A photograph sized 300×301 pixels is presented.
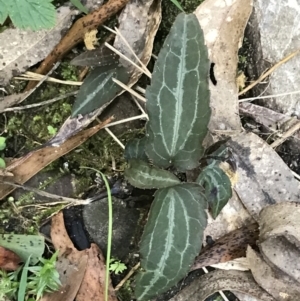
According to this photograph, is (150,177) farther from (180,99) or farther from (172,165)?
(180,99)

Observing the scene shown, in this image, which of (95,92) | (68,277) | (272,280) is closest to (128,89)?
(95,92)

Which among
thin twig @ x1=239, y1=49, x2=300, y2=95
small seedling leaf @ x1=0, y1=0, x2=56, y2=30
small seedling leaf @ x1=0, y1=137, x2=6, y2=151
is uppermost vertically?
small seedling leaf @ x1=0, y1=0, x2=56, y2=30

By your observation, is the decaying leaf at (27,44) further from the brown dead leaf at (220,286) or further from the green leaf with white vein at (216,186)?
the brown dead leaf at (220,286)

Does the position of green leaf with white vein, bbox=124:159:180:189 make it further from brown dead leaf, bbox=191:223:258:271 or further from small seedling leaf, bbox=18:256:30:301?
small seedling leaf, bbox=18:256:30:301

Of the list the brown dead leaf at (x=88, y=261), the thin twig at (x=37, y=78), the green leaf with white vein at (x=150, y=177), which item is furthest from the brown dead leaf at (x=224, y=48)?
the brown dead leaf at (x=88, y=261)

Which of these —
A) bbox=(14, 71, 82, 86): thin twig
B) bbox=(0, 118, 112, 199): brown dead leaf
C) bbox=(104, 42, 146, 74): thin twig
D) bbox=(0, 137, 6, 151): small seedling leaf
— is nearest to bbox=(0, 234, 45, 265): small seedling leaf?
bbox=(0, 118, 112, 199): brown dead leaf

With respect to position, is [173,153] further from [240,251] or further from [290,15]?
[290,15]

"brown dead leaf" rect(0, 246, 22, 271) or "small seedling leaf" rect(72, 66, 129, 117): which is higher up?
"small seedling leaf" rect(72, 66, 129, 117)
